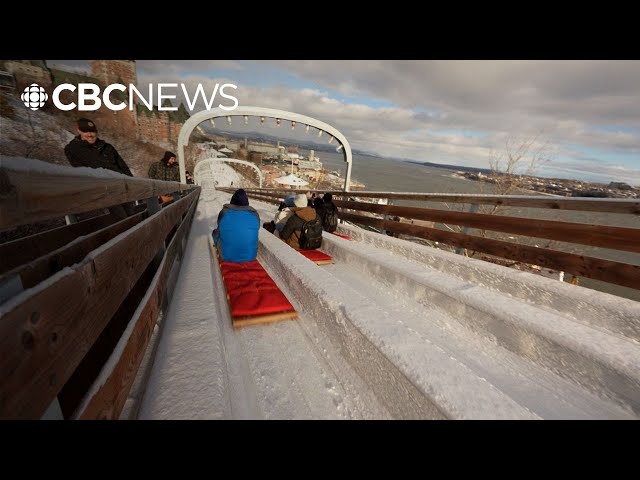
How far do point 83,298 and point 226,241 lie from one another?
245cm

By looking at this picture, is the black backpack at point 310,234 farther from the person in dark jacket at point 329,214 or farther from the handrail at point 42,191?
the handrail at point 42,191

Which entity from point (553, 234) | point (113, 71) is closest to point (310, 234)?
point (553, 234)

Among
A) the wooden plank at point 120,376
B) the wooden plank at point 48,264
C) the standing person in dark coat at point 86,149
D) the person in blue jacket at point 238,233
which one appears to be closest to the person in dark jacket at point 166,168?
the standing person in dark coat at point 86,149

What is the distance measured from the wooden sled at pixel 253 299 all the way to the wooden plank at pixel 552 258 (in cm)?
280

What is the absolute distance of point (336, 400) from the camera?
147 centimetres

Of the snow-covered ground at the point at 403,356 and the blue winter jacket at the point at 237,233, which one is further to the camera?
the blue winter jacket at the point at 237,233

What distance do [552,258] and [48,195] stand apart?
3900 millimetres

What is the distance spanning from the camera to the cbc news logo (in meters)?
41.2

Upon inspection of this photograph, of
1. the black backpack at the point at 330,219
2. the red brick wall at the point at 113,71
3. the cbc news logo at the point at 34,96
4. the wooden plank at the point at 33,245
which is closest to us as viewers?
the wooden plank at the point at 33,245

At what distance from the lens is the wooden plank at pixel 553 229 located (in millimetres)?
2320

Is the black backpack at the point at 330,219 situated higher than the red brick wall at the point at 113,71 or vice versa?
the red brick wall at the point at 113,71
